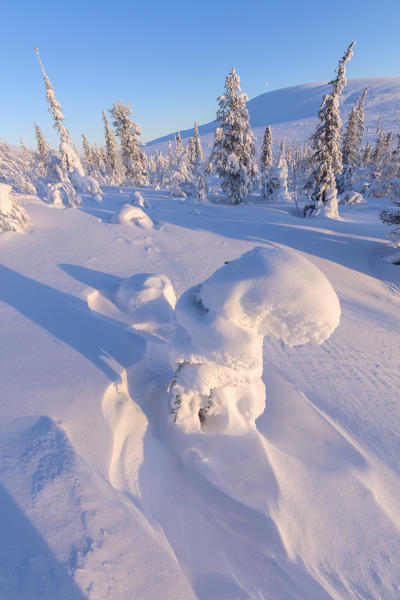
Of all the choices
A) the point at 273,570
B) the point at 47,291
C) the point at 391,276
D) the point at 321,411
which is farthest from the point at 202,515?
the point at 391,276

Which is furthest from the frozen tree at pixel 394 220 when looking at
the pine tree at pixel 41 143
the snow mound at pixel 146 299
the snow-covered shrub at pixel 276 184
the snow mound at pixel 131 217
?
the pine tree at pixel 41 143

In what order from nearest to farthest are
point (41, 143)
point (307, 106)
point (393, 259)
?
point (393, 259)
point (41, 143)
point (307, 106)

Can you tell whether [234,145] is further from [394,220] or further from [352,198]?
[394,220]

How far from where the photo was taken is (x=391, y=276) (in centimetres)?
755

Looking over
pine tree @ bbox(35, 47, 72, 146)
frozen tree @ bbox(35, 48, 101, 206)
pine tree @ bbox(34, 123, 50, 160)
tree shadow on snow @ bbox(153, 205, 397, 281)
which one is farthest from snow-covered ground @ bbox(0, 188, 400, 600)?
pine tree @ bbox(34, 123, 50, 160)

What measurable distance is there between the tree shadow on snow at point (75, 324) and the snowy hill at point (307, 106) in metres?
96.6

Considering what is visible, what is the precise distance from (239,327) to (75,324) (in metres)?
2.68

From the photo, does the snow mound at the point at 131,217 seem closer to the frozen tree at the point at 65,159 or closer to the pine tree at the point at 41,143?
the frozen tree at the point at 65,159

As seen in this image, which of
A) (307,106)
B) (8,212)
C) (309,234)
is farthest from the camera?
(307,106)

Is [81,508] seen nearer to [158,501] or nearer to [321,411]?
[158,501]

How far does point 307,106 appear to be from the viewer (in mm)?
141250

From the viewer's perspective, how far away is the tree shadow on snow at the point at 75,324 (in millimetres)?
3270

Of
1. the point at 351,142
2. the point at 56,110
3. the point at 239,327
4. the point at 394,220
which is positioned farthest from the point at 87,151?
the point at 239,327

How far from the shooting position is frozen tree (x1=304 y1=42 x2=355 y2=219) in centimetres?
1529
